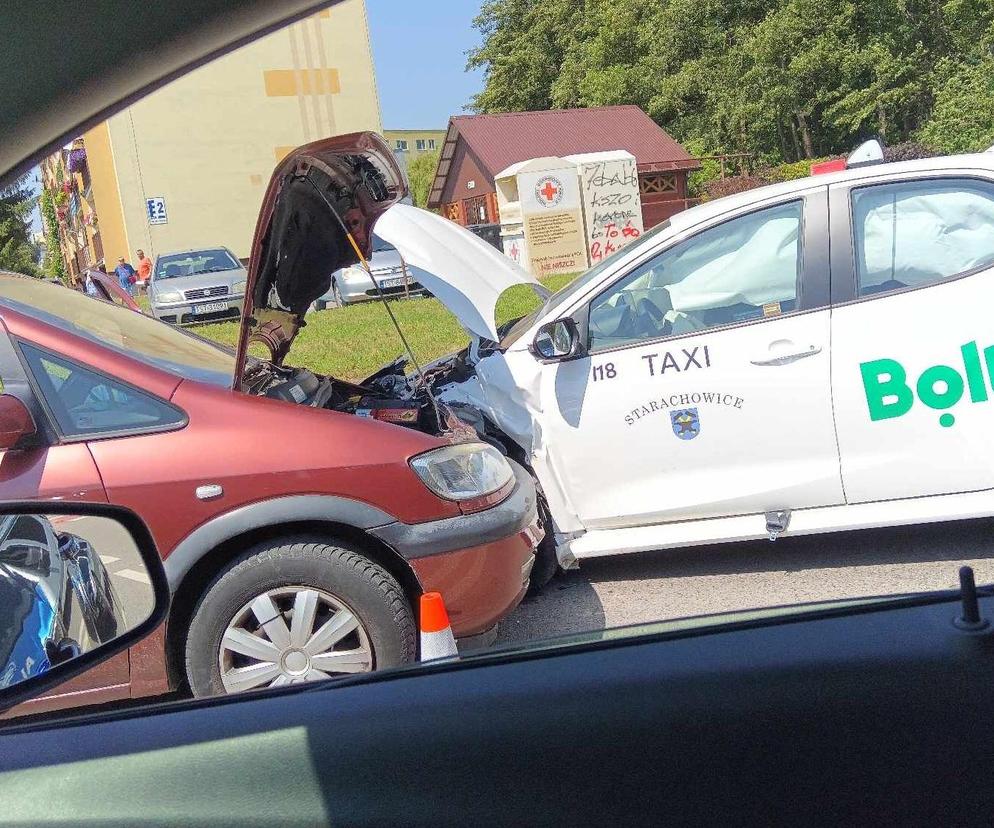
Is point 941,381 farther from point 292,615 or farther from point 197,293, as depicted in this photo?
point 197,293

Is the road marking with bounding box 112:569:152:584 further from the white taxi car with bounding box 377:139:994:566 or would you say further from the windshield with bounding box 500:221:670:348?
the windshield with bounding box 500:221:670:348

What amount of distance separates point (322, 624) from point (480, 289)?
1776 millimetres

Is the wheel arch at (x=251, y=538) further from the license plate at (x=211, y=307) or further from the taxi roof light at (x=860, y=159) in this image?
the license plate at (x=211, y=307)

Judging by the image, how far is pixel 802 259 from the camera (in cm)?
439

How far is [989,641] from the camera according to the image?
1632mm

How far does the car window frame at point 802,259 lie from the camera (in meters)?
4.33

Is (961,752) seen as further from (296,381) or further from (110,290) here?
(110,290)

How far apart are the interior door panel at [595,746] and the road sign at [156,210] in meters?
26.4

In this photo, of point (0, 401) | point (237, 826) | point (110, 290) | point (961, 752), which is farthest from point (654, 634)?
point (110, 290)

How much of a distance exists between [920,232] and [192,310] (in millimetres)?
15369

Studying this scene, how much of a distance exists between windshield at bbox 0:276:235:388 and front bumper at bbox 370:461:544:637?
0.90 meters

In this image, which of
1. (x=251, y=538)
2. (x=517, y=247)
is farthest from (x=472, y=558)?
(x=517, y=247)

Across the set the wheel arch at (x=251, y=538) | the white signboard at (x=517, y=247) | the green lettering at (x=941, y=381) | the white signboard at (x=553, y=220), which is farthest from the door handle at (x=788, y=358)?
the white signboard at (x=553, y=220)

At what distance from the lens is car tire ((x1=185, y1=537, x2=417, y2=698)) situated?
3434 mm
